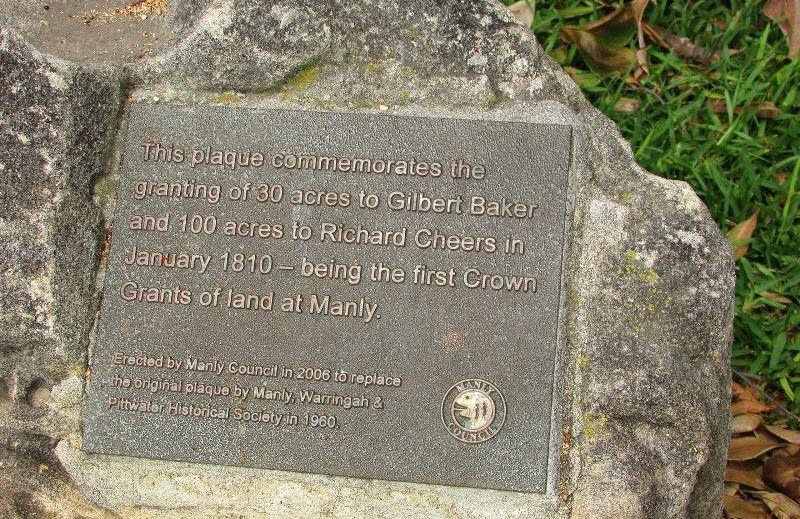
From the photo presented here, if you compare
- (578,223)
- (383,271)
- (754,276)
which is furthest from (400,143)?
(754,276)

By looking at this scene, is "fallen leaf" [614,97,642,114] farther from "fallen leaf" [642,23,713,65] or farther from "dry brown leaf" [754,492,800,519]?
"dry brown leaf" [754,492,800,519]

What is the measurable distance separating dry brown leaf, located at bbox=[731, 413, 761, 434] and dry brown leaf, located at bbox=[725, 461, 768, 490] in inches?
4.4

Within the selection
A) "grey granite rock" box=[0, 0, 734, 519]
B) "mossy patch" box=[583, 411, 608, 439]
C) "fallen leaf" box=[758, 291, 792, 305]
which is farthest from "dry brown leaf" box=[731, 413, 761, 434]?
"mossy patch" box=[583, 411, 608, 439]

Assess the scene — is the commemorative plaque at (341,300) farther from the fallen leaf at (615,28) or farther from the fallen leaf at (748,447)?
the fallen leaf at (615,28)

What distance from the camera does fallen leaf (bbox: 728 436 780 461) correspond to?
2.94m

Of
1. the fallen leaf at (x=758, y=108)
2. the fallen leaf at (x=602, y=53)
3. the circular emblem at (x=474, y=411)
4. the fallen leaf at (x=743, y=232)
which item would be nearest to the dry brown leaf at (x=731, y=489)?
the fallen leaf at (x=743, y=232)

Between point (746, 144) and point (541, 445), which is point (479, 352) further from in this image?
point (746, 144)

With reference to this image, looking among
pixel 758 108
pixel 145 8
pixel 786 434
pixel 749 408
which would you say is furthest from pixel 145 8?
pixel 786 434

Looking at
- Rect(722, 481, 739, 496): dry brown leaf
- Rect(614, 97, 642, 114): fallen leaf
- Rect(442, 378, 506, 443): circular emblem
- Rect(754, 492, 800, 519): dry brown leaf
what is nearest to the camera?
Rect(442, 378, 506, 443): circular emblem

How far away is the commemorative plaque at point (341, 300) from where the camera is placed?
2250mm

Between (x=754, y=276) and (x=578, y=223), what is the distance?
3.65ft

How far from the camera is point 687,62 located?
139 inches

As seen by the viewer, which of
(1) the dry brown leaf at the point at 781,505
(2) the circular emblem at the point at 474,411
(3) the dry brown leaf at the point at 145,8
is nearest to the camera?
(2) the circular emblem at the point at 474,411

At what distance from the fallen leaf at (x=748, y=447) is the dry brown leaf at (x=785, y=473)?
0.14ft
